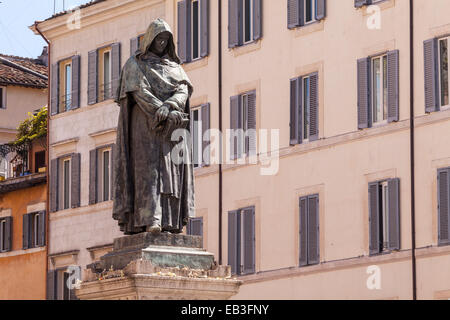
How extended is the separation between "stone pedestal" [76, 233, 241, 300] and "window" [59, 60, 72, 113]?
1578 inches

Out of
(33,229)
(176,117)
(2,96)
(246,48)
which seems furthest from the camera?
(2,96)

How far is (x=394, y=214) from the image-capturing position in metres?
45.2

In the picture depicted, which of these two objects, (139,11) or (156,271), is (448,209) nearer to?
(139,11)

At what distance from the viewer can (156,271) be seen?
2091 cm

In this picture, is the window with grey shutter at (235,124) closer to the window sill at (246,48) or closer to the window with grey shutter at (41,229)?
the window sill at (246,48)

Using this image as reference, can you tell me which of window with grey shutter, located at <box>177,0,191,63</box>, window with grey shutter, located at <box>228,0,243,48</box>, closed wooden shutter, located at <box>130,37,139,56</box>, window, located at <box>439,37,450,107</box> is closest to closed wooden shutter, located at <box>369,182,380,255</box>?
window, located at <box>439,37,450,107</box>

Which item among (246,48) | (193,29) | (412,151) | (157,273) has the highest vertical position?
(193,29)

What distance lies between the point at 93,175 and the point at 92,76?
3.43 metres

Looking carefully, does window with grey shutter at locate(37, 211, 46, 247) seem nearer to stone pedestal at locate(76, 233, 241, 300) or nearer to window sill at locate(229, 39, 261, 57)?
window sill at locate(229, 39, 261, 57)

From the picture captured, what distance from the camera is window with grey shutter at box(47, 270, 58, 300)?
2410 inches

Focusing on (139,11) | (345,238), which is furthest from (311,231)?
(139,11)

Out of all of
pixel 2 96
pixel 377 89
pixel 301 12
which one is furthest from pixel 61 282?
pixel 377 89

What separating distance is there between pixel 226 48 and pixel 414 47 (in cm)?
902

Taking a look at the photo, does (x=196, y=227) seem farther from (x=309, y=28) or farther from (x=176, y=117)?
(x=176, y=117)
